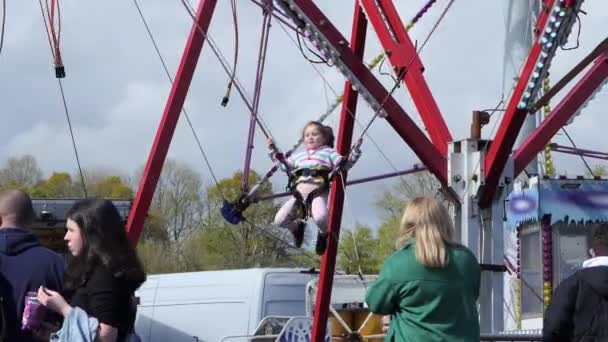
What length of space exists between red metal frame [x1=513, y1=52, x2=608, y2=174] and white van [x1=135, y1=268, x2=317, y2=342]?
415 centimetres

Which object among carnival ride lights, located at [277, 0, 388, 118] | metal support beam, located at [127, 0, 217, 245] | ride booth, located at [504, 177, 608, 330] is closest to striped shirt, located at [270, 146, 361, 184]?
carnival ride lights, located at [277, 0, 388, 118]

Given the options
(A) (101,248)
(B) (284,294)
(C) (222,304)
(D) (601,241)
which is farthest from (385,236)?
(A) (101,248)

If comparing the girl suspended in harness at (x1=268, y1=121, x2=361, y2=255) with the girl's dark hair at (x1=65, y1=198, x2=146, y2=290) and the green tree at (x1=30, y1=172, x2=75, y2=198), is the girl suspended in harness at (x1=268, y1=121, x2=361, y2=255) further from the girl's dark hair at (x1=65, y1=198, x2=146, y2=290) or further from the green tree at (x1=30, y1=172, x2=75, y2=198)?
the green tree at (x1=30, y1=172, x2=75, y2=198)

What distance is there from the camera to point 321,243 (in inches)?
486

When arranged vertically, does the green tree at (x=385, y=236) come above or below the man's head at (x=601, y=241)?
above

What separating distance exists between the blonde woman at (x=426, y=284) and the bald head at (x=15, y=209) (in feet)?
5.76

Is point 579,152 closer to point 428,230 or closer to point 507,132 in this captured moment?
point 507,132

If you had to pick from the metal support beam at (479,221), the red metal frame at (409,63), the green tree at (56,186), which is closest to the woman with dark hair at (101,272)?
the metal support beam at (479,221)

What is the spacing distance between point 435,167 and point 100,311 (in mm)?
6437

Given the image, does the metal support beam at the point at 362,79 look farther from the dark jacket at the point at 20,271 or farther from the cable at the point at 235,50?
the dark jacket at the point at 20,271

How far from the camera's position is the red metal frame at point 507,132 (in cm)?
1108

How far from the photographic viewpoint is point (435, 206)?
6.01 m

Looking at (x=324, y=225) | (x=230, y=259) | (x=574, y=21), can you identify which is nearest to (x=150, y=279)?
(x=324, y=225)

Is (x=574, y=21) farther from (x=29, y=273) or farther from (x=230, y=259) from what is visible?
(x=230, y=259)
